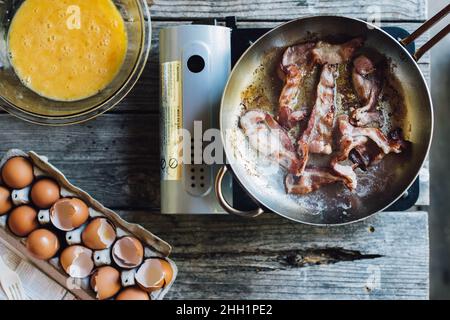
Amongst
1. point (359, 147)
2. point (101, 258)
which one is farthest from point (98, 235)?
point (359, 147)

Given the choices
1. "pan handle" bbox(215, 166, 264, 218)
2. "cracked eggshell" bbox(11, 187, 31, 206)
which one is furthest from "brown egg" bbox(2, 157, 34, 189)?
"pan handle" bbox(215, 166, 264, 218)

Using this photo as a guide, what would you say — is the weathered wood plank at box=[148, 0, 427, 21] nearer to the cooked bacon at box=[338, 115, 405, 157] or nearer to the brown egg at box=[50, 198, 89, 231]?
the cooked bacon at box=[338, 115, 405, 157]

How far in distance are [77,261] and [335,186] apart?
502 mm

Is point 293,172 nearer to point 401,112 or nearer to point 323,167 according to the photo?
point 323,167

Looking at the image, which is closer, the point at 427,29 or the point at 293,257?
the point at 427,29

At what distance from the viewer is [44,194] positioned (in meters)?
0.96

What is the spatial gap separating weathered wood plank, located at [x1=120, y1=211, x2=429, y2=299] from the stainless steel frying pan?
73 mm

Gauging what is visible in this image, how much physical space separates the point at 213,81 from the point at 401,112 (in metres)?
0.36

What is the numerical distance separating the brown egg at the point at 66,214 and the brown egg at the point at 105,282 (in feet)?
0.32

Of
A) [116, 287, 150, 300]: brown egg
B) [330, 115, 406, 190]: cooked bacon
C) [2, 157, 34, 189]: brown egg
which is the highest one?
[330, 115, 406, 190]: cooked bacon

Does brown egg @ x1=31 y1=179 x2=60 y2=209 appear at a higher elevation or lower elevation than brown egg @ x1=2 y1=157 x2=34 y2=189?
→ lower

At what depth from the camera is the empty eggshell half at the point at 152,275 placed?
3.12 ft

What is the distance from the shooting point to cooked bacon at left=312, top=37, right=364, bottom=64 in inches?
37.9

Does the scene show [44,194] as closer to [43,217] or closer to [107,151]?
[43,217]
